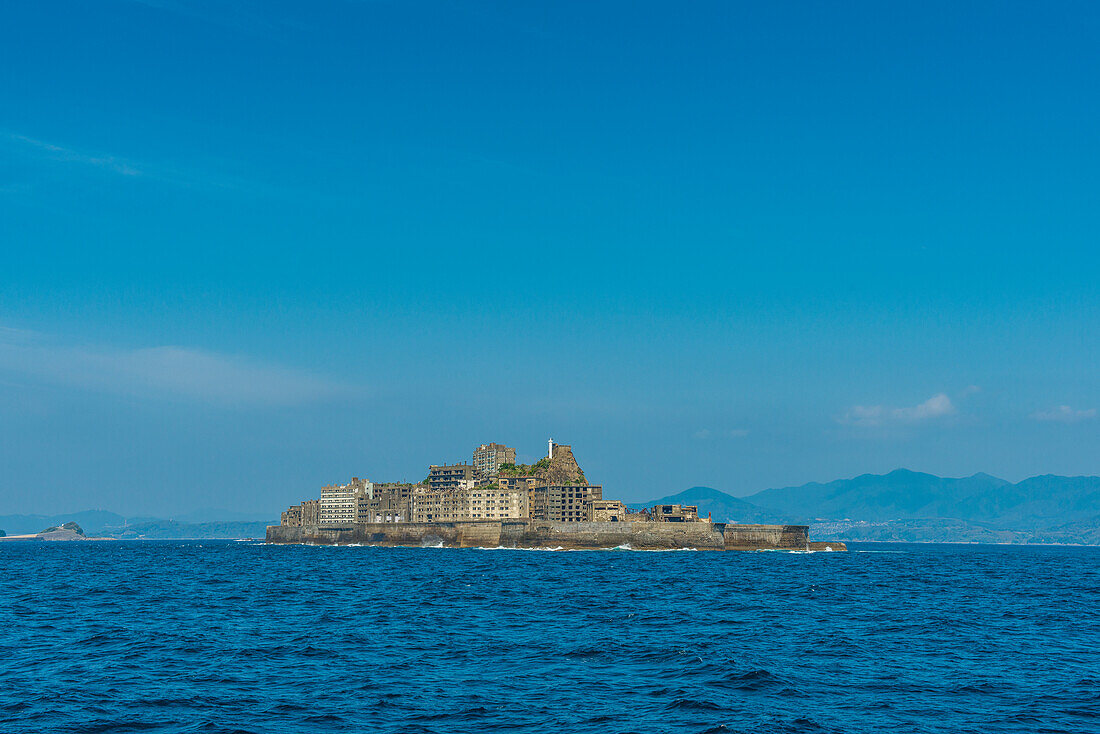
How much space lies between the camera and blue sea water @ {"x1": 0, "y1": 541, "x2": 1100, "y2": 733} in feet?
121

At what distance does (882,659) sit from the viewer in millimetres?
52125

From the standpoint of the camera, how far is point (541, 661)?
49344 millimetres

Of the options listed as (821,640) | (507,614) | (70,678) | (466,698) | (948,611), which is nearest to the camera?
(466,698)

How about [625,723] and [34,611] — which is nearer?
[625,723]

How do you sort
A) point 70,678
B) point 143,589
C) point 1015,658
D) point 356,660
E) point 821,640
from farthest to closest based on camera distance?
point 143,589 < point 821,640 < point 1015,658 < point 356,660 < point 70,678

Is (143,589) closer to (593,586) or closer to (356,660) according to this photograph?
(593,586)

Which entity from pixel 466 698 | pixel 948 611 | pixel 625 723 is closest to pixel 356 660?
pixel 466 698

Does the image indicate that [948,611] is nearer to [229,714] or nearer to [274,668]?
[274,668]

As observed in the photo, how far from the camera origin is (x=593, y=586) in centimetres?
10344

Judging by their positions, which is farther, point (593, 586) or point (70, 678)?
point (593, 586)

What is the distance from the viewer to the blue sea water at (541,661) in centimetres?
3684

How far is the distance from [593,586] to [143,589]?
4675cm

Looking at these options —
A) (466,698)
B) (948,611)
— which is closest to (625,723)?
(466,698)

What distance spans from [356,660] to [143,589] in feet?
191
